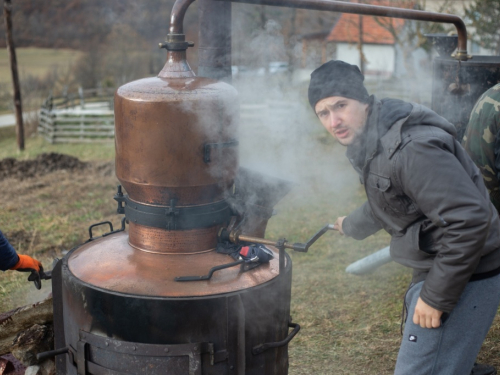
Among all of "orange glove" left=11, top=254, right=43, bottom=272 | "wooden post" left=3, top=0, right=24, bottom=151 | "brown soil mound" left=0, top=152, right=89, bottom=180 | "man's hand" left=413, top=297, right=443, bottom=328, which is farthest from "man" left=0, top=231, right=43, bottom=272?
"wooden post" left=3, top=0, right=24, bottom=151

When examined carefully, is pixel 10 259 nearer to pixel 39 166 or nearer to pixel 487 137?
pixel 487 137

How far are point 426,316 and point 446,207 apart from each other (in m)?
0.51

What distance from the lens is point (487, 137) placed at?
352 centimetres

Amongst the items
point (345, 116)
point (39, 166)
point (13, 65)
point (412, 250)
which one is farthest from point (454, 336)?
point (13, 65)

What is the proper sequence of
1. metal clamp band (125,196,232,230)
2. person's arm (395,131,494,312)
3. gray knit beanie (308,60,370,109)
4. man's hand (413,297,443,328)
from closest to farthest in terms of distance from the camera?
person's arm (395,131,494,312), man's hand (413,297,443,328), gray knit beanie (308,60,370,109), metal clamp band (125,196,232,230)

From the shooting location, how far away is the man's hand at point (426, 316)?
227 cm

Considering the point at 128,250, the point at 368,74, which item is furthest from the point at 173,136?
the point at 368,74

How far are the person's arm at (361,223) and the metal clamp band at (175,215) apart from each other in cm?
74

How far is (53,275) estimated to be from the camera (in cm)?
296

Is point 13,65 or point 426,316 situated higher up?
point 13,65

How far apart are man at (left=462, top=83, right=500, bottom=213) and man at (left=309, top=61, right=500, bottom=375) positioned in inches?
49.9

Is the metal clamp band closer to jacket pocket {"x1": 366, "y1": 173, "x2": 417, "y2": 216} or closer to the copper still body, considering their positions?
the copper still body

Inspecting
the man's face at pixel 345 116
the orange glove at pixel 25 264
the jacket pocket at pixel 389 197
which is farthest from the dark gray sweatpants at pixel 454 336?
the orange glove at pixel 25 264

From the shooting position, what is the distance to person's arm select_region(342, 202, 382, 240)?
2996 mm
